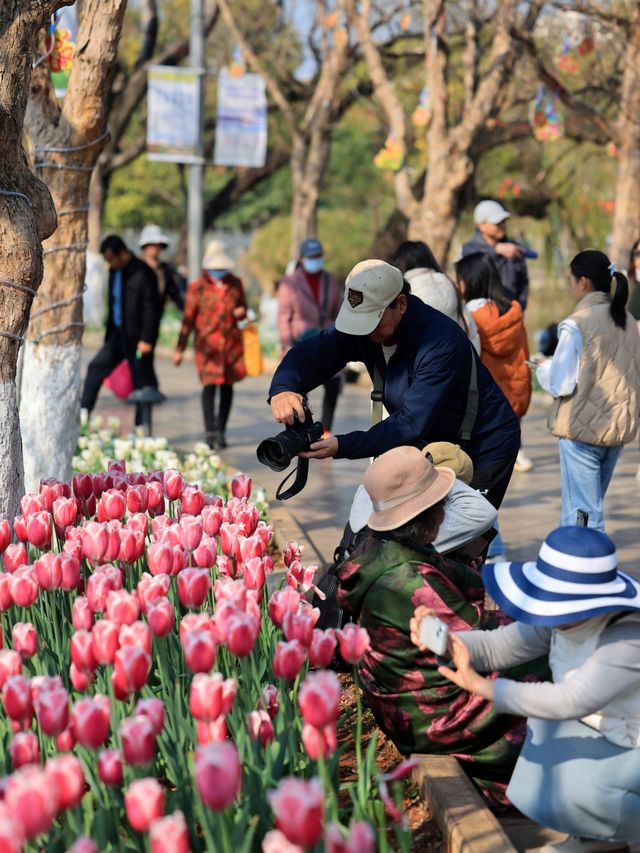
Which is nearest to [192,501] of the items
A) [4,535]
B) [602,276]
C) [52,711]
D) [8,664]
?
[4,535]

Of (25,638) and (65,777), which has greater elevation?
(65,777)

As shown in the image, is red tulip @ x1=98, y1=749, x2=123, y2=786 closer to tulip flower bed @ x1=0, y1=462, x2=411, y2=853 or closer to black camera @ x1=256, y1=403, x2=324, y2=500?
tulip flower bed @ x1=0, y1=462, x2=411, y2=853

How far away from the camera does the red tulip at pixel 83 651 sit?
10.0 ft

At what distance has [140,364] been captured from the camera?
36.7ft

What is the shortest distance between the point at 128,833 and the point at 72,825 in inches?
9.8

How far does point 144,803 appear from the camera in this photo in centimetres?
236

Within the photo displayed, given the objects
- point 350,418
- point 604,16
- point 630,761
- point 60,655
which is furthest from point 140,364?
point 630,761

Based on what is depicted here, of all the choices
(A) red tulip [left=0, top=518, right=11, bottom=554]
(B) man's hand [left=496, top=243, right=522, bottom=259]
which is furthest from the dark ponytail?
(A) red tulip [left=0, top=518, right=11, bottom=554]

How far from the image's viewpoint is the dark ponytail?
616 cm

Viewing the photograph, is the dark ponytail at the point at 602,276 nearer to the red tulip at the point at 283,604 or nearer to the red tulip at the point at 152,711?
the red tulip at the point at 283,604

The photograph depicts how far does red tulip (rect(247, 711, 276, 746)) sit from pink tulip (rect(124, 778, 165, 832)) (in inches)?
24.6

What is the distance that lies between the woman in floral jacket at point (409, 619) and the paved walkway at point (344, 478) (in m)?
3.15

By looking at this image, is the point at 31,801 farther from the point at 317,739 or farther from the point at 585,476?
the point at 585,476

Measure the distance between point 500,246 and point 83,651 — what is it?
671cm
